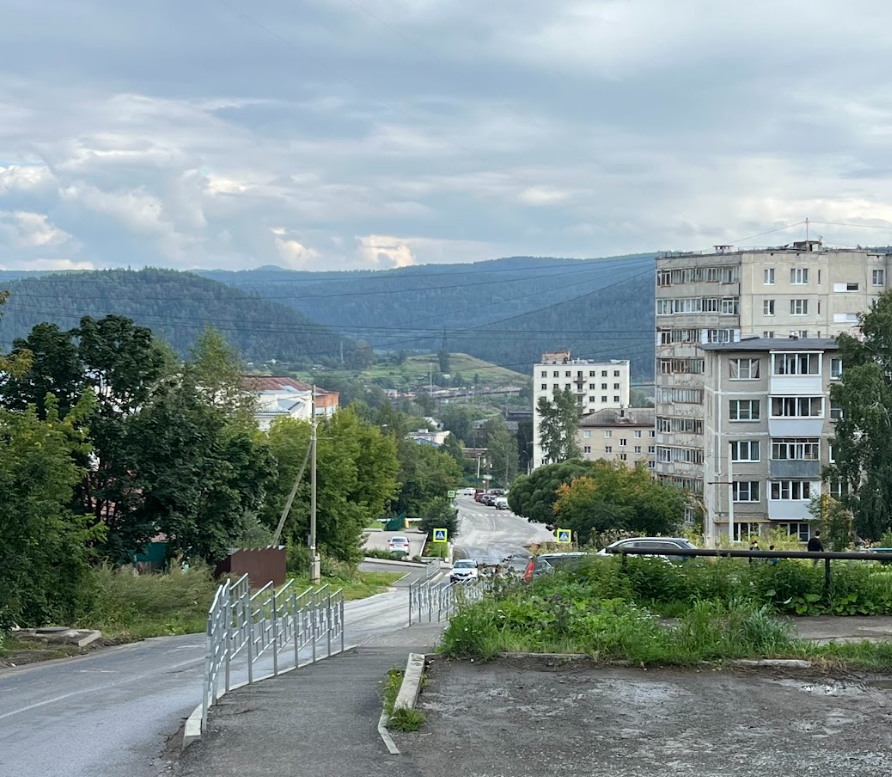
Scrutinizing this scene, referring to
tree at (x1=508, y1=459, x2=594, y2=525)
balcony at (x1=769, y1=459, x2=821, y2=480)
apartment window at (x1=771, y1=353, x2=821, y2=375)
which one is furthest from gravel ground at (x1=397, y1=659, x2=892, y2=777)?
tree at (x1=508, y1=459, x2=594, y2=525)

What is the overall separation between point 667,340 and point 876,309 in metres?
50.9

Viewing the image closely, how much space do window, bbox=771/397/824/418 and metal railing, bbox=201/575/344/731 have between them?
175ft

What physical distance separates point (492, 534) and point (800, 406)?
5812 centimetres

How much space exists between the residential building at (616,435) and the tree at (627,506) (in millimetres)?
87736

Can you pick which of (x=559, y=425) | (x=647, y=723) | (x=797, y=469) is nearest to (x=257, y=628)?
(x=647, y=723)

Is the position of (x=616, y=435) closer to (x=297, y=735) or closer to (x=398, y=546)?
(x=398, y=546)

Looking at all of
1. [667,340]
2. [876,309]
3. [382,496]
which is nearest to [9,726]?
[876,309]

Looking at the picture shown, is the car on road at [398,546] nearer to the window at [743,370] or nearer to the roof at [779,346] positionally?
the roof at [779,346]

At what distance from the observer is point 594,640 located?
38.0 feet

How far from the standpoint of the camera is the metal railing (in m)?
11.1

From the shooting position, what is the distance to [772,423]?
69.6m

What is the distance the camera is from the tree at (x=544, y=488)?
105000 mm

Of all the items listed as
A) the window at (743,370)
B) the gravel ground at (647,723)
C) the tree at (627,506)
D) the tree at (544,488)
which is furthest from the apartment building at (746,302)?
the gravel ground at (647,723)

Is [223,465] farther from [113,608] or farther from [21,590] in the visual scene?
[21,590]
